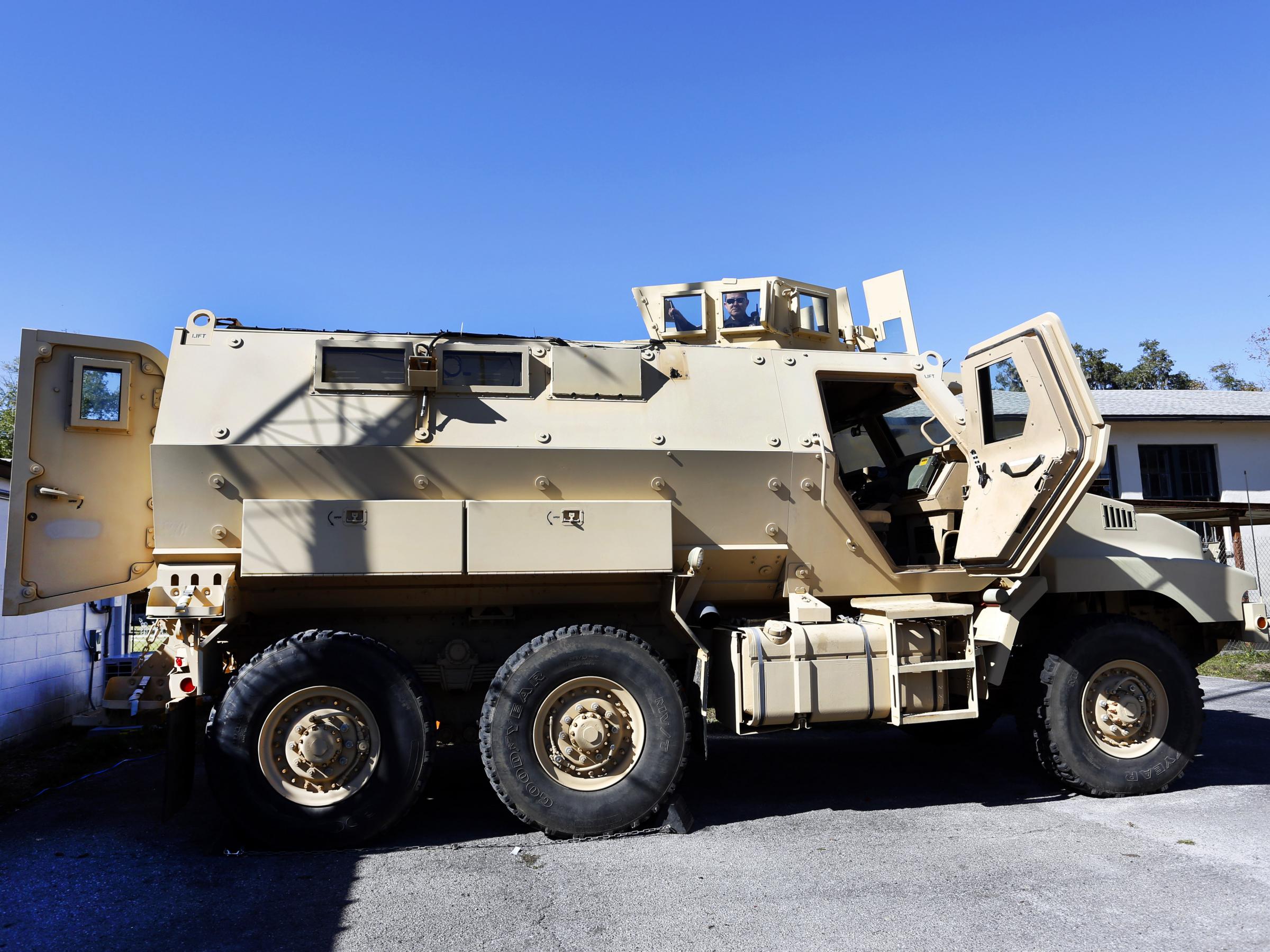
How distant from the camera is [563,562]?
586cm

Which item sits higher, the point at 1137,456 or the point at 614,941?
the point at 1137,456

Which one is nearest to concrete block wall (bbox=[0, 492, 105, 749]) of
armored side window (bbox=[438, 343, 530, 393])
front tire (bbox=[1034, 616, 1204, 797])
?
armored side window (bbox=[438, 343, 530, 393])

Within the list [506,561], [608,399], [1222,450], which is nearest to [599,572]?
[506,561]

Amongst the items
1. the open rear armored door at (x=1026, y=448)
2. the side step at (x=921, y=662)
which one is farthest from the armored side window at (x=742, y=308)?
the side step at (x=921, y=662)

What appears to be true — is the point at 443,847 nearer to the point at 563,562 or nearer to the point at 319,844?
the point at 319,844

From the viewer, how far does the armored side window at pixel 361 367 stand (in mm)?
6047

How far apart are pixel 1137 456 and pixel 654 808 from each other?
18.7 metres

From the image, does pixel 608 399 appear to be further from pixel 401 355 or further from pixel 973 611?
pixel 973 611

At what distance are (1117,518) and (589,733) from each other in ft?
14.4

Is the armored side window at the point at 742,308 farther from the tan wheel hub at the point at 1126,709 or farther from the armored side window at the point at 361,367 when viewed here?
the tan wheel hub at the point at 1126,709

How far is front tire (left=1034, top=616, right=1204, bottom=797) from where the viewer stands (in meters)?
6.53

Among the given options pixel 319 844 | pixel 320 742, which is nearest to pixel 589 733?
pixel 320 742

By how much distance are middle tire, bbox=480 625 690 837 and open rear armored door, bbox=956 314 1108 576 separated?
2494mm

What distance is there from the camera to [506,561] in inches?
229
